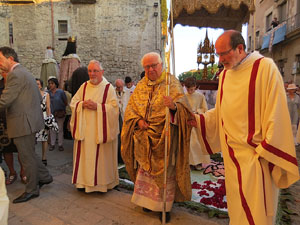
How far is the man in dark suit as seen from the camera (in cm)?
322

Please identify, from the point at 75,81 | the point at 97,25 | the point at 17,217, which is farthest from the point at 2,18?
the point at 17,217

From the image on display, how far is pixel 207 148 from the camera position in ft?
8.72

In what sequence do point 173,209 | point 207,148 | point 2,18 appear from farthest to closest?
point 2,18 < point 173,209 < point 207,148

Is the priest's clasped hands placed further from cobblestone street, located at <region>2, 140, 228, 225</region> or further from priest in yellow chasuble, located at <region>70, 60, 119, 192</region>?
cobblestone street, located at <region>2, 140, 228, 225</region>

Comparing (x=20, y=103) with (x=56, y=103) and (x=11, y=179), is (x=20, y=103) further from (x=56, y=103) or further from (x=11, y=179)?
(x=56, y=103)

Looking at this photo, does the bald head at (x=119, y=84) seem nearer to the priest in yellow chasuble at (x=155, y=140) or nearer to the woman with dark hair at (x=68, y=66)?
the priest in yellow chasuble at (x=155, y=140)

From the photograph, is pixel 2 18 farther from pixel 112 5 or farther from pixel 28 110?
pixel 28 110

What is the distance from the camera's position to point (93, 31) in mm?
14094

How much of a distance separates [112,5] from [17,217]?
13.3m

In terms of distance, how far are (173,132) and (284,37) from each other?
17.9m

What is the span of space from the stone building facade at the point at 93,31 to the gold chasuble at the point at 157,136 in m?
11.6

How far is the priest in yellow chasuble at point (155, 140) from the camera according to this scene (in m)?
2.84

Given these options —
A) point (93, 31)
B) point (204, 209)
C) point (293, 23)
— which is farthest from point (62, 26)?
point (293, 23)

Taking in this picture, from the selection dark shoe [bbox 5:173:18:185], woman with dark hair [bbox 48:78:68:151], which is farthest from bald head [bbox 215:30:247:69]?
woman with dark hair [bbox 48:78:68:151]
